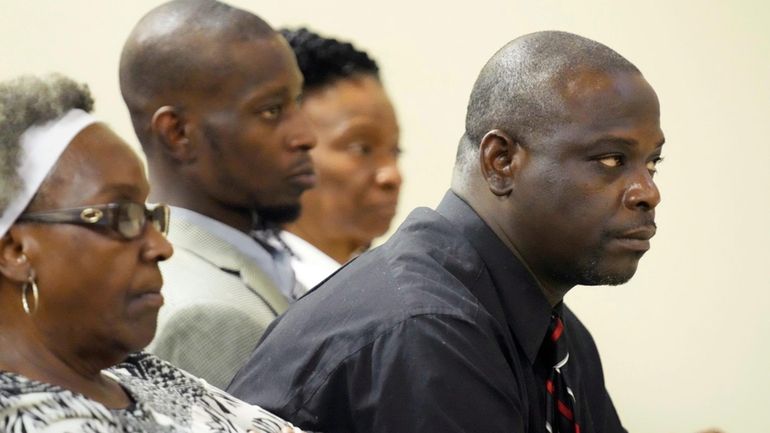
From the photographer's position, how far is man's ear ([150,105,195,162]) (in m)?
2.40

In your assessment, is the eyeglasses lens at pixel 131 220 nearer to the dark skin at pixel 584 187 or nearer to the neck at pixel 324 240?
the dark skin at pixel 584 187

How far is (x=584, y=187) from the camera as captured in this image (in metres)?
2.04

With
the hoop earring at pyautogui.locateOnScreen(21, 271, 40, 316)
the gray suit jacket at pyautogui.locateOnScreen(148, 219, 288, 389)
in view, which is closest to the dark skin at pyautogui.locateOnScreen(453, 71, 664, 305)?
the gray suit jacket at pyautogui.locateOnScreen(148, 219, 288, 389)

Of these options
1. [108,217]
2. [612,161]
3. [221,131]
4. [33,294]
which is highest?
[612,161]

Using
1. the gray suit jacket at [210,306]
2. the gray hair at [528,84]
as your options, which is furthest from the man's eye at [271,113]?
the gray hair at [528,84]

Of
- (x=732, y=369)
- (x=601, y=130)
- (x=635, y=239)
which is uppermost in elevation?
(x=601, y=130)

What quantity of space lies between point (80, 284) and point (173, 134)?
883 millimetres

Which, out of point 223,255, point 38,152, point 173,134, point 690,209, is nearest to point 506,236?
point 223,255

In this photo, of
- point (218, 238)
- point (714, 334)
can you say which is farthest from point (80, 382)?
point (714, 334)

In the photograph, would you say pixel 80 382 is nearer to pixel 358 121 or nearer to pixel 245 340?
pixel 245 340

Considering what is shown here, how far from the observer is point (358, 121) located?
3.15 m

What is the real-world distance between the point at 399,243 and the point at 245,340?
0.31 metres

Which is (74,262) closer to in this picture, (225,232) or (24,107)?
(24,107)

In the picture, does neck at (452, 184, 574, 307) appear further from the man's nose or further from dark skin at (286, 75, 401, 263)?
dark skin at (286, 75, 401, 263)
